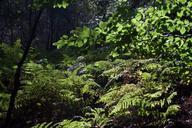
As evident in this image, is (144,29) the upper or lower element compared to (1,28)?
lower

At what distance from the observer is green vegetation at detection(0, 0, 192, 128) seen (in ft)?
12.6

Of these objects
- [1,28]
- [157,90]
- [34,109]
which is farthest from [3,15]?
[157,90]

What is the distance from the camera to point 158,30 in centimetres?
387

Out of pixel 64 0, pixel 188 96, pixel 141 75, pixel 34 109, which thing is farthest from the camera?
pixel 34 109

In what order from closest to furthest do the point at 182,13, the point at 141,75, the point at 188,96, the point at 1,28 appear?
the point at 182,13
the point at 188,96
the point at 141,75
the point at 1,28

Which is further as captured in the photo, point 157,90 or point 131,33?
point 157,90

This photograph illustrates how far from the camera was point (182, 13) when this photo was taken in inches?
146

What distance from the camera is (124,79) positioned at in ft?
24.2

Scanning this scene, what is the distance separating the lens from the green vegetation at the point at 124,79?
3.84 metres

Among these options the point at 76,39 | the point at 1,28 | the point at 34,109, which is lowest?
the point at 34,109

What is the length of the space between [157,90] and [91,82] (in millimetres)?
1994

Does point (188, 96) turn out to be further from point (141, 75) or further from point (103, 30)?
point (103, 30)

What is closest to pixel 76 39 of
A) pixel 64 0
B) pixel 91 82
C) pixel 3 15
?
pixel 64 0

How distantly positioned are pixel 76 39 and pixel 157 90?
287 cm
